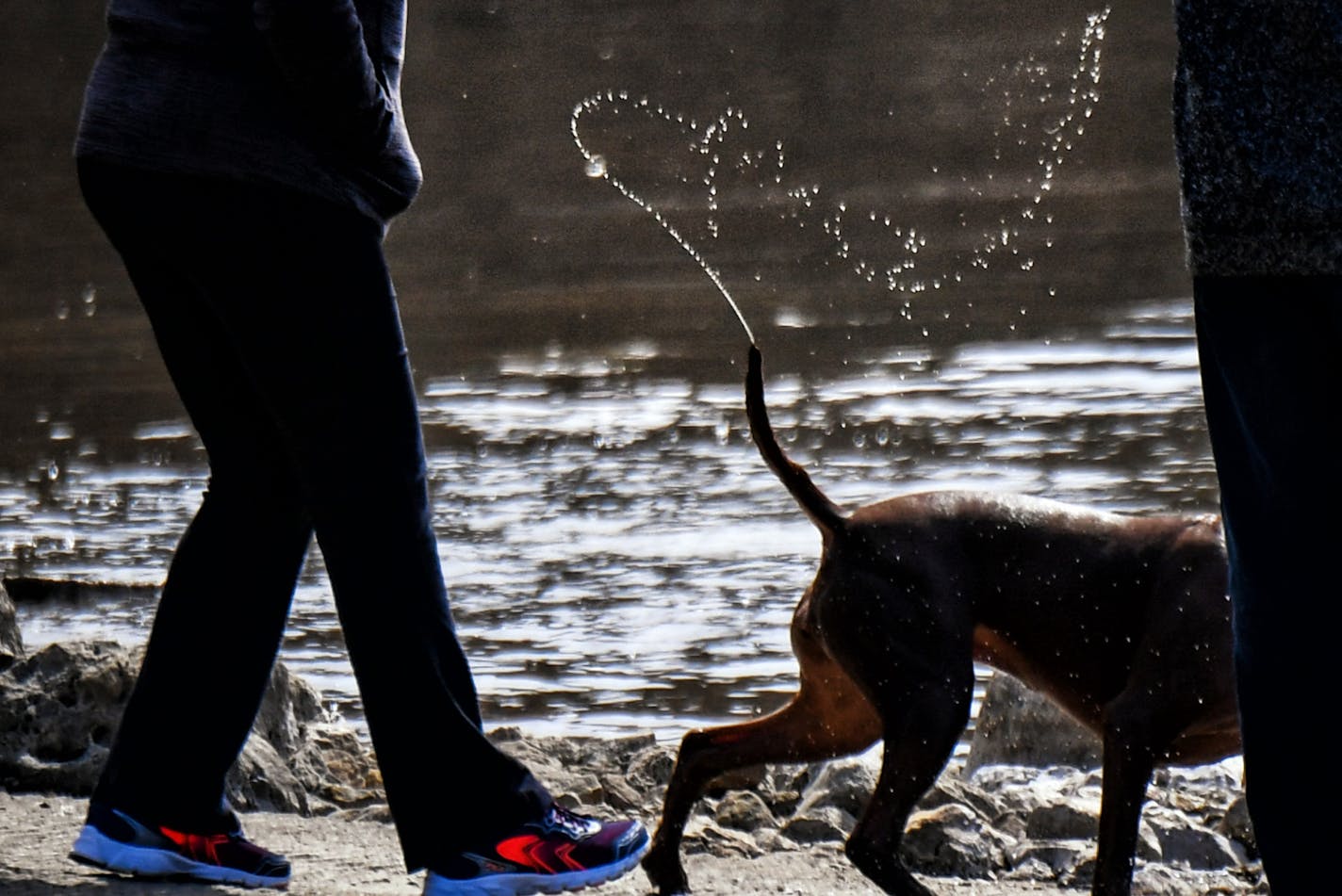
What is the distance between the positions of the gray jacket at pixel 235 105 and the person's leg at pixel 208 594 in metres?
0.23

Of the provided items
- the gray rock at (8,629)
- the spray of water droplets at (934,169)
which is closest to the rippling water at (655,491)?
the spray of water droplets at (934,169)

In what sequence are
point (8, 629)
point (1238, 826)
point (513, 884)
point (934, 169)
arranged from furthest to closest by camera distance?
point (934, 169) < point (8, 629) < point (1238, 826) < point (513, 884)

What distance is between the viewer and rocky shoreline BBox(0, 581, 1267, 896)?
4328 mm

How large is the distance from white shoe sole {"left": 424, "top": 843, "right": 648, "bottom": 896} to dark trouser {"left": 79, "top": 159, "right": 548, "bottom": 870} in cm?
5

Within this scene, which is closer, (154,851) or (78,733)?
(154,851)

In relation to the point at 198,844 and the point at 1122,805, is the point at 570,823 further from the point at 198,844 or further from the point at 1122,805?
the point at 1122,805

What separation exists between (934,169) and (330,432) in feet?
49.2

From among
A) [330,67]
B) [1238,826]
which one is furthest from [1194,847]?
[330,67]

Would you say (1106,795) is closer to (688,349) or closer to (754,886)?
(754,886)

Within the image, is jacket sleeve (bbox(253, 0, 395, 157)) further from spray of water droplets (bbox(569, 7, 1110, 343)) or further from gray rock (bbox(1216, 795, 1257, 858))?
spray of water droplets (bbox(569, 7, 1110, 343))

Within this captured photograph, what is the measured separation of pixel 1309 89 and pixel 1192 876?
2.24 m

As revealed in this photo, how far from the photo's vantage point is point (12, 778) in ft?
15.2

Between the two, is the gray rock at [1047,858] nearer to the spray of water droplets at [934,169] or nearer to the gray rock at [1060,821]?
the gray rock at [1060,821]

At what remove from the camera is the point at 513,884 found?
3.47 meters
